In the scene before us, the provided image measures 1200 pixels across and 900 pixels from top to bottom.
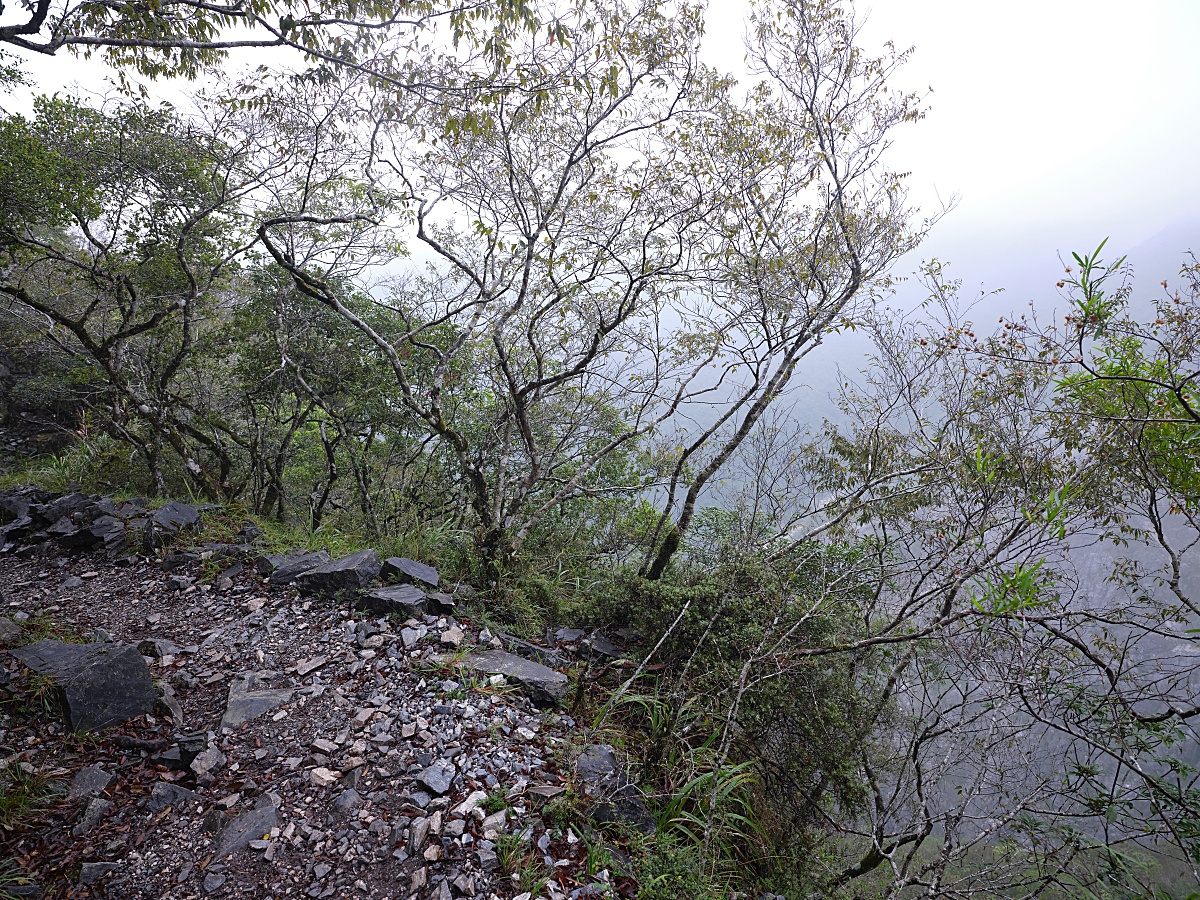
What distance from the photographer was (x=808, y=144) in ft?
22.2

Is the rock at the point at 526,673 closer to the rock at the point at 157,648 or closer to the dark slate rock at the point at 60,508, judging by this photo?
the rock at the point at 157,648

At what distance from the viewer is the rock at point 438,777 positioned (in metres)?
3.11

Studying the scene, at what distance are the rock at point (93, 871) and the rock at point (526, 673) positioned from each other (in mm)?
2060

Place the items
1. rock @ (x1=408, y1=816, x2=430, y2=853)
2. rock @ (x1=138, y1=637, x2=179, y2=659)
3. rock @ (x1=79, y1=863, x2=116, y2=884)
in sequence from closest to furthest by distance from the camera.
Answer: rock @ (x1=79, y1=863, x2=116, y2=884) < rock @ (x1=408, y1=816, x2=430, y2=853) < rock @ (x1=138, y1=637, x2=179, y2=659)

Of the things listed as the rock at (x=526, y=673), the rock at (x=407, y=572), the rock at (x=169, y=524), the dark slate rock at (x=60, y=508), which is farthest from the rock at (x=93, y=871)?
the dark slate rock at (x=60, y=508)

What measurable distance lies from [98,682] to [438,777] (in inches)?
94.8

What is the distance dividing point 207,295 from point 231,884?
10718 mm

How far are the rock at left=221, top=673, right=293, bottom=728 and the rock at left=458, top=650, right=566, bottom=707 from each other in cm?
128

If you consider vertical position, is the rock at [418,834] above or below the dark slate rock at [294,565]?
below

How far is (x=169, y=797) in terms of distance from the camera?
3055 millimetres

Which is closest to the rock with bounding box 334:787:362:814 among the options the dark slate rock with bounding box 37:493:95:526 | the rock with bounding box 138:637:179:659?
the rock with bounding box 138:637:179:659

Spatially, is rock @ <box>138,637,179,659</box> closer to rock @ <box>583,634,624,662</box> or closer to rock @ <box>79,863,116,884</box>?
rock @ <box>79,863,116,884</box>

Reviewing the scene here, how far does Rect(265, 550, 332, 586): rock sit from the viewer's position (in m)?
5.20

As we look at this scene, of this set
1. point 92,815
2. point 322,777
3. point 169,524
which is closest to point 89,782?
point 92,815
